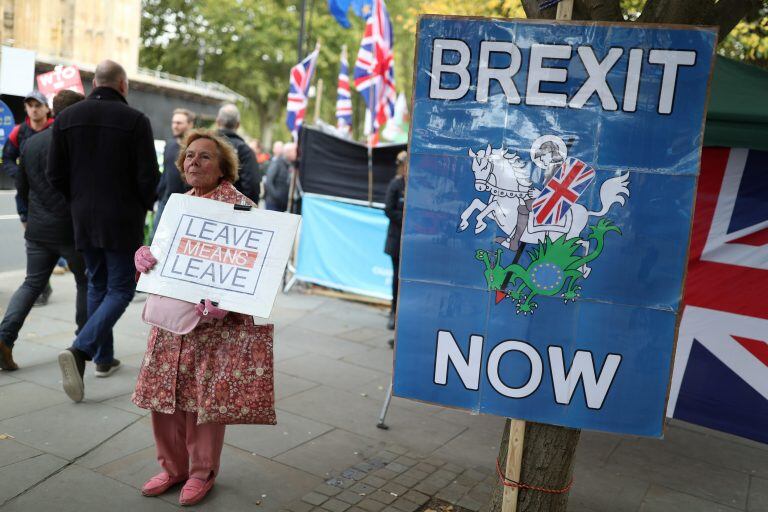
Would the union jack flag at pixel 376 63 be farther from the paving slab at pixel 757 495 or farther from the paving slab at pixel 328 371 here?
the paving slab at pixel 757 495

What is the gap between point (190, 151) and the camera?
3461 millimetres

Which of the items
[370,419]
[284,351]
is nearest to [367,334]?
[284,351]

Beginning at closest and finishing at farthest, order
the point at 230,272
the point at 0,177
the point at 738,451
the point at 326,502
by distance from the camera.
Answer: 1. the point at 230,272
2. the point at 326,502
3. the point at 738,451
4. the point at 0,177

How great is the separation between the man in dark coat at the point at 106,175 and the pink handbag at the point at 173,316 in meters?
1.52

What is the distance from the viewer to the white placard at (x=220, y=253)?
10.8 feet

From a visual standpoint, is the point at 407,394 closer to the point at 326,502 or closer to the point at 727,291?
the point at 326,502

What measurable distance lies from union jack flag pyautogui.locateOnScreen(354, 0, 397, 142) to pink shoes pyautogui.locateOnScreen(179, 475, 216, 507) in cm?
676

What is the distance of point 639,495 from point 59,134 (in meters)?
4.27

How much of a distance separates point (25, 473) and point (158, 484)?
69 cm

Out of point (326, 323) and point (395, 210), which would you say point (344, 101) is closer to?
point (395, 210)

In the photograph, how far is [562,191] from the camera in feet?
9.47

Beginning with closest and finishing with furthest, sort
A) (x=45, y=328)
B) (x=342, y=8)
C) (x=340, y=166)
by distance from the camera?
(x=45, y=328)
(x=340, y=166)
(x=342, y=8)

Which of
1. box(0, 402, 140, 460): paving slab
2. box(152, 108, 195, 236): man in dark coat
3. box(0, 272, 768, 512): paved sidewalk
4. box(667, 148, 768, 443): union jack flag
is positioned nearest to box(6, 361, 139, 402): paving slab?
box(0, 272, 768, 512): paved sidewalk

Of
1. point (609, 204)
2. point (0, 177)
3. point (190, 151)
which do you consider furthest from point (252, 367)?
point (0, 177)
